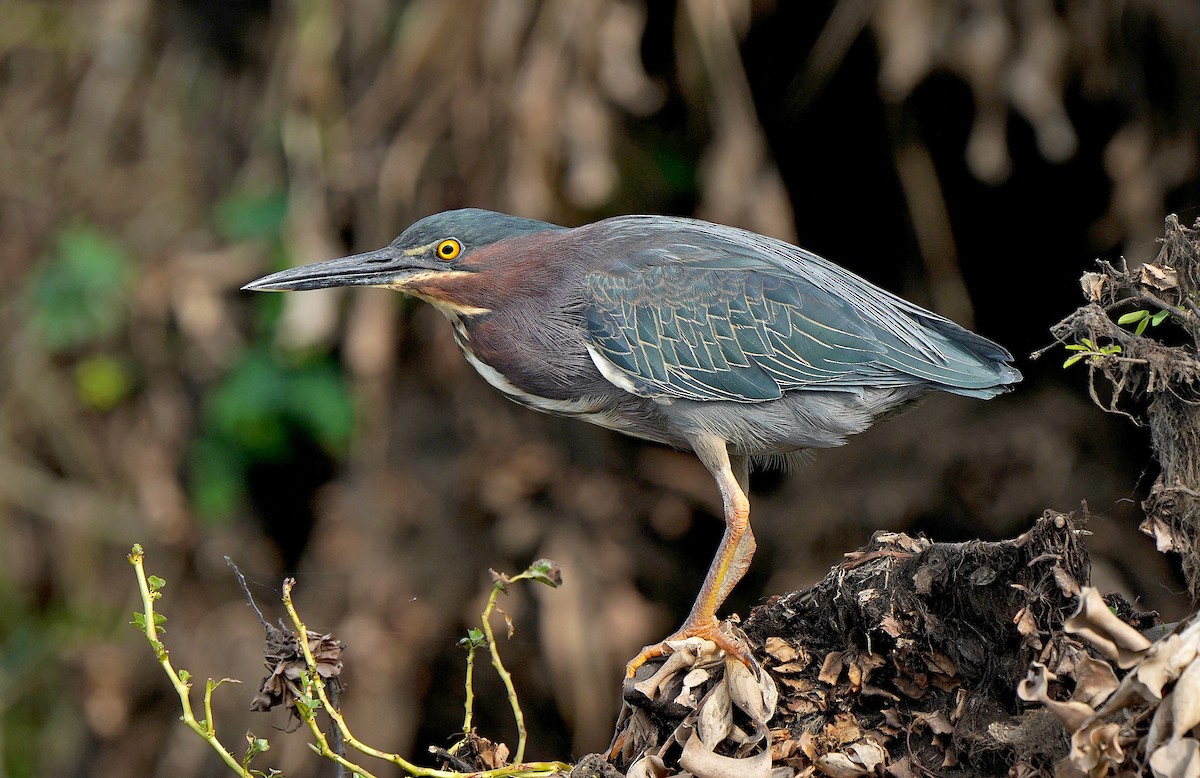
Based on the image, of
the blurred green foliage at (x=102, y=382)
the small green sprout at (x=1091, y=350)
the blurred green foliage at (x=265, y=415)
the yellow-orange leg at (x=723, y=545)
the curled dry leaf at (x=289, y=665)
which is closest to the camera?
the small green sprout at (x=1091, y=350)

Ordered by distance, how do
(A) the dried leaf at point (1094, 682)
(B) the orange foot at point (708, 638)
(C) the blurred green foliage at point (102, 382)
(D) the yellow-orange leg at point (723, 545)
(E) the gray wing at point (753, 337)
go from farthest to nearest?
(C) the blurred green foliage at point (102, 382) < (E) the gray wing at point (753, 337) < (D) the yellow-orange leg at point (723, 545) < (B) the orange foot at point (708, 638) < (A) the dried leaf at point (1094, 682)

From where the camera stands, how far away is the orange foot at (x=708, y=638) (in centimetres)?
154

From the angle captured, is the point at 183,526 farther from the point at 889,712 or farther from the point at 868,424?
the point at 889,712

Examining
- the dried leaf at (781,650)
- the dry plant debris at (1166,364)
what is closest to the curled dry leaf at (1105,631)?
the dry plant debris at (1166,364)

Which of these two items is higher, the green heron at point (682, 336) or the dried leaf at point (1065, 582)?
the dried leaf at point (1065, 582)

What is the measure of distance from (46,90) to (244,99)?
2.70ft

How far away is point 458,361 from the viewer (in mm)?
3748

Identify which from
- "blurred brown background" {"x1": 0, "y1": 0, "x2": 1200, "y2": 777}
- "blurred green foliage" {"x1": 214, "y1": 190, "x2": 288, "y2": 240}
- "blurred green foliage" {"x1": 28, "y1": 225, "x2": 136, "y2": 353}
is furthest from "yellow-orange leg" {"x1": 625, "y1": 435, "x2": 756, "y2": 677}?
"blurred green foliage" {"x1": 28, "y1": 225, "x2": 136, "y2": 353}

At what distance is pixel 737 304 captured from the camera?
7.39 feet

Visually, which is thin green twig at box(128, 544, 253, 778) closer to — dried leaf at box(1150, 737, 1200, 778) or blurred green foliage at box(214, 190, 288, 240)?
dried leaf at box(1150, 737, 1200, 778)

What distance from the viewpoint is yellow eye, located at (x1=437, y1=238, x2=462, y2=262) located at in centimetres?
227

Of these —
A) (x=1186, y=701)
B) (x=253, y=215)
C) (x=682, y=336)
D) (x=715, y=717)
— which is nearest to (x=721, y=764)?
(x=715, y=717)

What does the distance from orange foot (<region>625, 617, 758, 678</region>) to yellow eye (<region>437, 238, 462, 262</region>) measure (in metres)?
0.81

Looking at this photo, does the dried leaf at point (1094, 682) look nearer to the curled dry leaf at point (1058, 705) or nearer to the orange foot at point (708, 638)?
the curled dry leaf at point (1058, 705)
